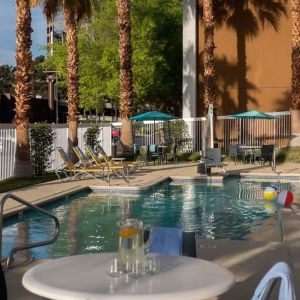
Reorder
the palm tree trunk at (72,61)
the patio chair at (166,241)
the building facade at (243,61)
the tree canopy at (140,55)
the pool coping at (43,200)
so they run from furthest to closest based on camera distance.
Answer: the tree canopy at (140,55)
the building facade at (243,61)
the palm tree trunk at (72,61)
the pool coping at (43,200)
the patio chair at (166,241)

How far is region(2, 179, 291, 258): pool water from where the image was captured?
28.8 feet

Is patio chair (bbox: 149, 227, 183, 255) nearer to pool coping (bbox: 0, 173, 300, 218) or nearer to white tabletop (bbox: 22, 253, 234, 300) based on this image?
white tabletop (bbox: 22, 253, 234, 300)

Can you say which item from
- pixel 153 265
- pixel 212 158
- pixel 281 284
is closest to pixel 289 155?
pixel 212 158

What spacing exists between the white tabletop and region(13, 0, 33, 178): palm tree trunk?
497 inches

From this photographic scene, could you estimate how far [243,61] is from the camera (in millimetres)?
28453

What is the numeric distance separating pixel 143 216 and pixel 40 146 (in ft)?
23.5

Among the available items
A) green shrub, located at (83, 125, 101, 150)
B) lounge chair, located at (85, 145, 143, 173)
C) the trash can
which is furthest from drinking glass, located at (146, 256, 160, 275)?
green shrub, located at (83, 125, 101, 150)

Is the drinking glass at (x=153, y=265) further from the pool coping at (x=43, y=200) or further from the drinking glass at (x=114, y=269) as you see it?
the pool coping at (x=43, y=200)

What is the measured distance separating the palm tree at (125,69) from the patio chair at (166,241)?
18.9m

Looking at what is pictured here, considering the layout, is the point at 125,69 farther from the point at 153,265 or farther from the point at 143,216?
the point at 153,265

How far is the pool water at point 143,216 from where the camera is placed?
345 inches

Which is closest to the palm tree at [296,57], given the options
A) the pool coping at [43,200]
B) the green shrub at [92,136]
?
the green shrub at [92,136]

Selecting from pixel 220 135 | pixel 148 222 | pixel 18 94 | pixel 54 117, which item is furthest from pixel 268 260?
pixel 54 117

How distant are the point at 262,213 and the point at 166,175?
6788mm
